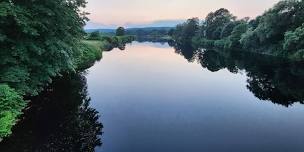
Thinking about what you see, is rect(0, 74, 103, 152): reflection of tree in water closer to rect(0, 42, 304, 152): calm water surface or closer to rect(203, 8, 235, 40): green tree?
rect(0, 42, 304, 152): calm water surface

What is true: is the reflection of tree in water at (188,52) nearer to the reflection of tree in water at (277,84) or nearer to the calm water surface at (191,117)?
the reflection of tree in water at (277,84)

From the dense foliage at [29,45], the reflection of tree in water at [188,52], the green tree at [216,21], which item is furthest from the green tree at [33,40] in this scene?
the green tree at [216,21]

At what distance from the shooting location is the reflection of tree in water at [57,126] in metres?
18.2

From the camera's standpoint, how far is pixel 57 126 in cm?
2175

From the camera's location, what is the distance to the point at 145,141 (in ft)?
65.9

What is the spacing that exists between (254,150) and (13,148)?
39.9 ft

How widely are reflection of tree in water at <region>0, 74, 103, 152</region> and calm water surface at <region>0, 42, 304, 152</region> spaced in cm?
5

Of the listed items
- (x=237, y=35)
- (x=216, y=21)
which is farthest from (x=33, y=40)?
(x=216, y=21)

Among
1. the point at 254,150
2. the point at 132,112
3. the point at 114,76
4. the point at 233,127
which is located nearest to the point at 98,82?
the point at 114,76

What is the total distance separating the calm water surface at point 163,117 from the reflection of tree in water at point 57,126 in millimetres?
46

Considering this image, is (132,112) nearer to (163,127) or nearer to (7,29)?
(163,127)

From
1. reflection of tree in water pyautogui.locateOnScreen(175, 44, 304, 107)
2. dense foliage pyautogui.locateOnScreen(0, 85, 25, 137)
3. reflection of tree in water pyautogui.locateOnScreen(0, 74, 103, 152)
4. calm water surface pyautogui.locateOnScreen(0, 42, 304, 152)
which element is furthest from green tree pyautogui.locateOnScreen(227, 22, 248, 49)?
dense foliage pyautogui.locateOnScreen(0, 85, 25, 137)

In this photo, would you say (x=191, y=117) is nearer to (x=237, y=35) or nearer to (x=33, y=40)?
(x=33, y=40)

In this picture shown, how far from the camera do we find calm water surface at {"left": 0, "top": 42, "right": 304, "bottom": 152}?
19312mm
